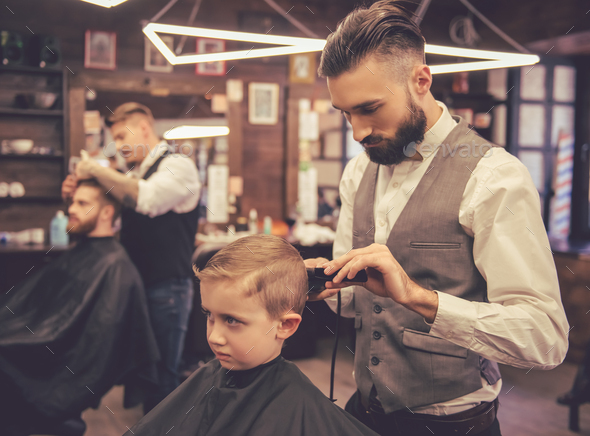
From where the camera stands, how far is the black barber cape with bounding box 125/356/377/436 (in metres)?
1.10

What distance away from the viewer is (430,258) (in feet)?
3.48

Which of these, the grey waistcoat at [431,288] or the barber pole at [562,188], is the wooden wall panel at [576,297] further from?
the grey waistcoat at [431,288]

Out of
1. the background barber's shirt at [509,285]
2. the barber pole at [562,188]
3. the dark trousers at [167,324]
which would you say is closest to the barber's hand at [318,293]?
the background barber's shirt at [509,285]

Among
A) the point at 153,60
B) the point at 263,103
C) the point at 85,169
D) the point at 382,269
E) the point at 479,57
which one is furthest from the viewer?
the point at 263,103

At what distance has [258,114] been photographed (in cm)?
464

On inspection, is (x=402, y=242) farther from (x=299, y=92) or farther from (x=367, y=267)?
(x=299, y=92)

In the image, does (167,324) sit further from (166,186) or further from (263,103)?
(263,103)

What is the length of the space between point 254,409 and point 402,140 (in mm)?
731

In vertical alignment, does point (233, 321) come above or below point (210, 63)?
below

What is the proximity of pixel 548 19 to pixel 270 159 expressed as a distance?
117 inches

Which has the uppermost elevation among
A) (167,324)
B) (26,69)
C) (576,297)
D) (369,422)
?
(26,69)

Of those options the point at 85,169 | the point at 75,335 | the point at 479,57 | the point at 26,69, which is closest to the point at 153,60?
the point at 26,69

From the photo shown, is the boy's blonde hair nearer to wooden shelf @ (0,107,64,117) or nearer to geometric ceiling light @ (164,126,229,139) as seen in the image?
geometric ceiling light @ (164,126,229,139)

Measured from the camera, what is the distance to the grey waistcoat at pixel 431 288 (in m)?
1.05
